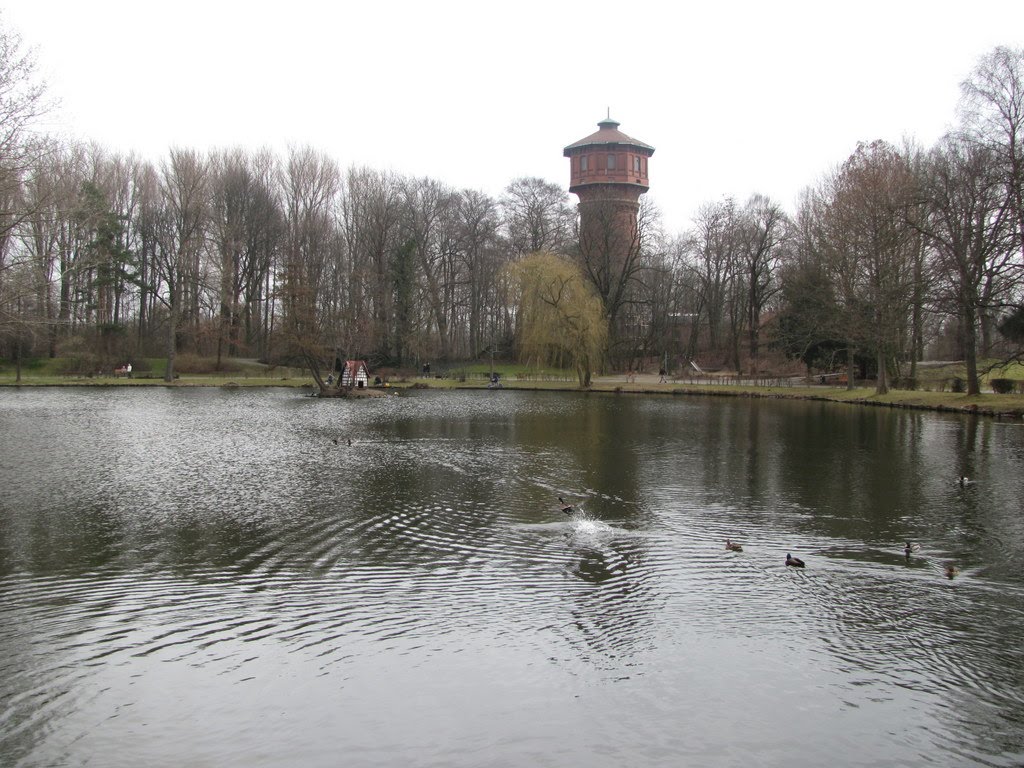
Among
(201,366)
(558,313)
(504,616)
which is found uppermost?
(558,313)

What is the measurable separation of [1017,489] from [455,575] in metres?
10.8

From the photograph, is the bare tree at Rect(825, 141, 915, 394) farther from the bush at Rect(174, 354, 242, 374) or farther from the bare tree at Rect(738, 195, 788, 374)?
the bush at Rect(174, 354, 242, 374)

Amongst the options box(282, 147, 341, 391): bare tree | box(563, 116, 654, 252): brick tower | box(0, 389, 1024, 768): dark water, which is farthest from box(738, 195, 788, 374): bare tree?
box(0, 389, 1024, 768): dark water

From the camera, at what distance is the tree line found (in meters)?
26.8

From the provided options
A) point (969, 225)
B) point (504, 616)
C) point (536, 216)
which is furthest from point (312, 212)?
point (504, 616)

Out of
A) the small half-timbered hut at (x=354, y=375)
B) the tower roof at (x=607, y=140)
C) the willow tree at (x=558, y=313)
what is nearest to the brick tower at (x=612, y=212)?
the tower roof at (x=607, y=140)

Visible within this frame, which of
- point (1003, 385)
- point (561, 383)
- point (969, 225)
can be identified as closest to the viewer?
point (969, 225)

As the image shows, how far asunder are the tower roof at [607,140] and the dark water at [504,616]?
48.4m

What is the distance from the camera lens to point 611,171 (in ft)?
199

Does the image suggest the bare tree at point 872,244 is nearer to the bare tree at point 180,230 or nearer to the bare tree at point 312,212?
the bare tree at point 312,212

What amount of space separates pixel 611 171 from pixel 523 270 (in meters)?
23.0

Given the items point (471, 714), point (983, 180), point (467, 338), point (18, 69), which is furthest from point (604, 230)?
point (471, 714)

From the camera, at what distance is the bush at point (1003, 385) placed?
97.2 ft

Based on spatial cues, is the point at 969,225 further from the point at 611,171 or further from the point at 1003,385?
the point at 611,171
